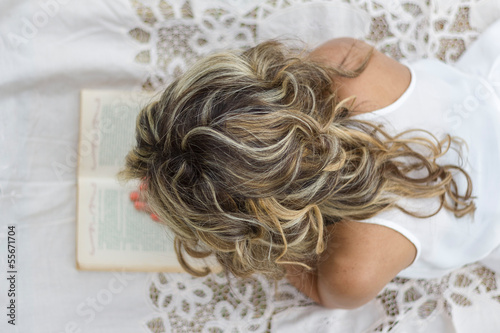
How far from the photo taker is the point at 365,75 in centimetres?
68

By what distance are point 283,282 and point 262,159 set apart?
51 centimetres

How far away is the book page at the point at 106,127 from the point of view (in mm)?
892

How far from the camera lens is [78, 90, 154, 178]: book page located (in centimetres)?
89

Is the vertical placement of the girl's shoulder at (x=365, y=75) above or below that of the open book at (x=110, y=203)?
above

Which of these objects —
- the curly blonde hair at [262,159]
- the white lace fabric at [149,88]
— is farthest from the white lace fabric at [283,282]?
the curly blonde hair at [262,159]

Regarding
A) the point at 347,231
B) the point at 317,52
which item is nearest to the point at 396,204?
the point at 347,231

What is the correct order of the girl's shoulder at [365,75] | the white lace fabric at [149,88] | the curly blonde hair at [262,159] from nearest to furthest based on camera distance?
1. the curly blonde hair at [262,159]
2. the girl's shoulder at [365,75]
3. the white lace fabric at [149,88]

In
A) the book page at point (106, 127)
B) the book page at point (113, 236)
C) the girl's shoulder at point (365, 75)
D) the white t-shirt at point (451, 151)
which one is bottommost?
the book page at point (113, 236)

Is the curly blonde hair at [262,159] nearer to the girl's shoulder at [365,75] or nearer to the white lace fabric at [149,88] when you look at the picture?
the girl's shoulder at [365,75]

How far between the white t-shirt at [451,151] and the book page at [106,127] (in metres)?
0.54

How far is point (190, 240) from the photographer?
61cm

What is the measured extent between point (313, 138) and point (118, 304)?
25.2 inches

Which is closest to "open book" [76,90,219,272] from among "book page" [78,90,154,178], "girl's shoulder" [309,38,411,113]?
"book page" [78,90,154,178]

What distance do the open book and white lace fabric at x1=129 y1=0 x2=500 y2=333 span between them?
66 millimetres
